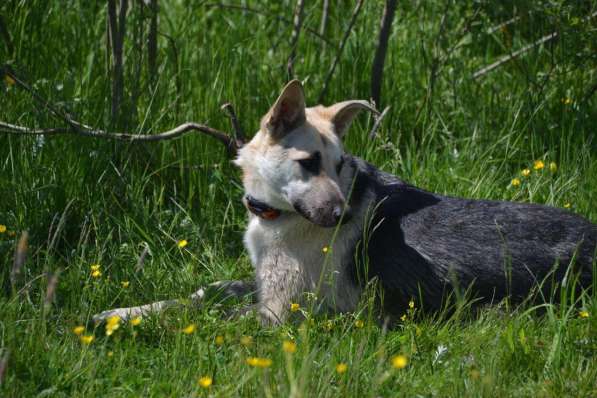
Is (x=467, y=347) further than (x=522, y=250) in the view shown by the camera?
No

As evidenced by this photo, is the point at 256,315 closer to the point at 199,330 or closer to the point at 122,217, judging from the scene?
the point at 199,330

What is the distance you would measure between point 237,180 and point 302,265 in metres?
1.23

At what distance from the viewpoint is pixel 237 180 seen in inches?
211

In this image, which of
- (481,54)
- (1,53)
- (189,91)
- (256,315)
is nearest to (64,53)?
(1,53)

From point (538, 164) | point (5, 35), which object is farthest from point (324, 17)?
point (5, 35)

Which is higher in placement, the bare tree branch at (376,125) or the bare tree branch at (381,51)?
the bare tree branch at (381,51)

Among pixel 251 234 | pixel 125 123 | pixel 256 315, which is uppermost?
pixel 125 123

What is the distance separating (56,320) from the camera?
12.6 ft

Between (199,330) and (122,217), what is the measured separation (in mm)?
1314

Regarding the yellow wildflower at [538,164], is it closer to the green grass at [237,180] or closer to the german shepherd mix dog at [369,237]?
the green grass at [237,180]

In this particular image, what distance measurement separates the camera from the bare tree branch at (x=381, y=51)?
5.80m

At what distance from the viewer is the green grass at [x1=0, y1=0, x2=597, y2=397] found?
3.43m

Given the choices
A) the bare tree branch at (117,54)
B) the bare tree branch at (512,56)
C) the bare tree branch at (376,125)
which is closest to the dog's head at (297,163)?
the bare tree branch at (376,125)

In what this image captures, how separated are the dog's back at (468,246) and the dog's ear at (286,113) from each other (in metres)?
0.46
